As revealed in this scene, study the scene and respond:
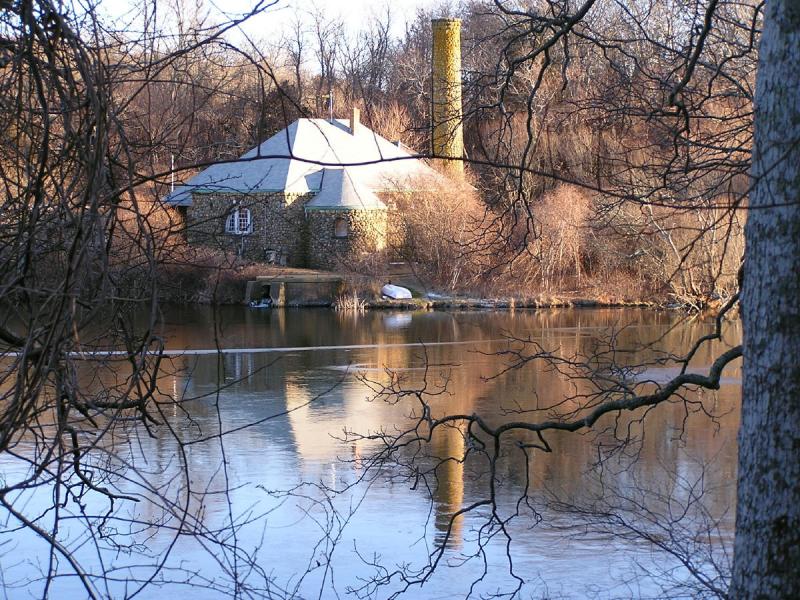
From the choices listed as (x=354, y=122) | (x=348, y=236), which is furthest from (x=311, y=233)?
(x=354, y=122)

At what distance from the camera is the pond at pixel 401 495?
839 cm

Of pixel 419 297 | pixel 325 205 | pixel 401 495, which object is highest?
pixel 325 205

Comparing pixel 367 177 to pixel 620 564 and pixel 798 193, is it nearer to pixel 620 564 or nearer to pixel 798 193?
pixel 620 564

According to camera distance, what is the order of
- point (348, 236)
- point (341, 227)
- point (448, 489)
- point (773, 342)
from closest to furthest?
point (773, 342), point (448, 489), point (348, 236), point (341, 227)

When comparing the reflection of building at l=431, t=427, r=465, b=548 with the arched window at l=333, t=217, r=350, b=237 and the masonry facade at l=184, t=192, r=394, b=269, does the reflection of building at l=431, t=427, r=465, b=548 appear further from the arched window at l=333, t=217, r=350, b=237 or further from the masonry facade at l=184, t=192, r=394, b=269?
the arched window at l=333, t=217, r=350, b=237

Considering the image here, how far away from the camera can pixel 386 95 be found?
147ft

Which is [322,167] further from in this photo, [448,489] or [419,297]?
[448,489]

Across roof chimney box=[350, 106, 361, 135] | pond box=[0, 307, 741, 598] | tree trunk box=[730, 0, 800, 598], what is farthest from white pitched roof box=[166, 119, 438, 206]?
tree trunk box=[730, 0, 800, 598]

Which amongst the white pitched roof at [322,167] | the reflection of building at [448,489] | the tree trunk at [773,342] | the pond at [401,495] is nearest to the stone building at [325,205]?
the white pitched roof at [322,167]

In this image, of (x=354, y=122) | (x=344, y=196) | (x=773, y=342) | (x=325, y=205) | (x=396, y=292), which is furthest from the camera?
(x=354, y=122)

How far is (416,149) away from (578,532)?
28048 millimetres

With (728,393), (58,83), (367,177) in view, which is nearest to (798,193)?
(58,83)

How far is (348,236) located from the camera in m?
35.3

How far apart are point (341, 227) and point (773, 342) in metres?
32.2
